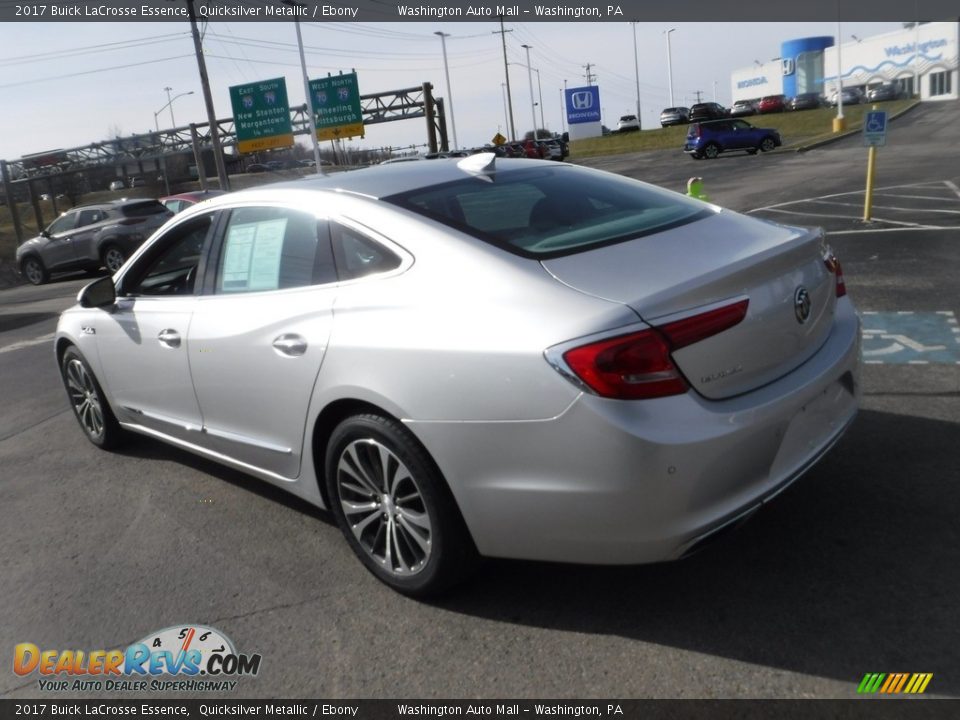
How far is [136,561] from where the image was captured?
412 cm

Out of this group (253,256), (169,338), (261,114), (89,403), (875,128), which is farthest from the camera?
(261,114)

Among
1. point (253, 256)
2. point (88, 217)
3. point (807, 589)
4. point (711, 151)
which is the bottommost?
point (711, 151)

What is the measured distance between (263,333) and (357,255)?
0.59m

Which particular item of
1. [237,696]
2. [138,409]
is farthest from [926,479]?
[138,409]

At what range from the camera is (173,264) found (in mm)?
5184

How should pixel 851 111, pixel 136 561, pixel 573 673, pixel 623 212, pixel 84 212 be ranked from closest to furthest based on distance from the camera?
pixel 573 673
pixel 623 212
pixel 136 561
pixel 84 212
pixel 851 111

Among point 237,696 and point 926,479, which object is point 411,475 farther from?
point 926,479

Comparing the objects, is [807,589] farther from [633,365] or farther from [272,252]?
[272,252]

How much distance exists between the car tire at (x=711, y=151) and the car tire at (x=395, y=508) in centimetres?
3965

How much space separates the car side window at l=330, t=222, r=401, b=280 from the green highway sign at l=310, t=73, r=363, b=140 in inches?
1550

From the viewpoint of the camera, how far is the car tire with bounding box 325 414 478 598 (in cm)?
320

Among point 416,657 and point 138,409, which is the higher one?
point 138,409

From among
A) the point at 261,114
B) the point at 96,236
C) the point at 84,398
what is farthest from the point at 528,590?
the point at 261,114

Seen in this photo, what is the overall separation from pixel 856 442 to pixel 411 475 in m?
2.49
